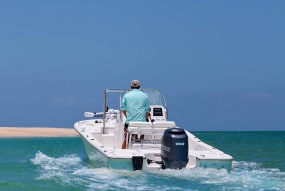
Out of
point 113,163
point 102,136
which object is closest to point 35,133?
point 102,136

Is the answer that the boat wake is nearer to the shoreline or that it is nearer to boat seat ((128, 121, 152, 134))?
boat seat ((128, 121, 152, 134))

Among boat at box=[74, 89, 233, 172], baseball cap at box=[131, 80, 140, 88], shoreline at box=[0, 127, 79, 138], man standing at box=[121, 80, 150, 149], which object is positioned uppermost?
baseball cap at box=[131, 80, 140, 88]

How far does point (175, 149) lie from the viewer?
875 cm

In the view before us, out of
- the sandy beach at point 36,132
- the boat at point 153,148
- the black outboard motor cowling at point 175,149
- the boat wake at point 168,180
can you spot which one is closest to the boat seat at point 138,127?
the boat at point 153,148

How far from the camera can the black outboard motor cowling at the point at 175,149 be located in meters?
8.76

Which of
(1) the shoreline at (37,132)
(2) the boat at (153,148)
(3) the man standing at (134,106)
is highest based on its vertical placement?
(3) the man standing at (134,106)

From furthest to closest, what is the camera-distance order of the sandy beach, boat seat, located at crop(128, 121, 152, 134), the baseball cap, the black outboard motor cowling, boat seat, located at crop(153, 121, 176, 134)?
the sandy beach, the baseball cap, boat seat, located at crop(153, 121, 176, 134), boat seat, located at crop(128, 121, 152, 134), the black outboard motor cowling

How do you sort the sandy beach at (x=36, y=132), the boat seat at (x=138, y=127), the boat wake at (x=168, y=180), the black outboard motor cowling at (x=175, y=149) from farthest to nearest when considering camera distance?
the sandy beach at (x=36, y=132)
the boat seat at (x=138, y=127)
the black outboard motor cowling at (x=175, y=149)
the boat wake at (x=168, y=180)

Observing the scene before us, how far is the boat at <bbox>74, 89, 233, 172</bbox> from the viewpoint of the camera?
884 cm

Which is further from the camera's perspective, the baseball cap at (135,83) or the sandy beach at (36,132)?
the sandy beach at (36,132)

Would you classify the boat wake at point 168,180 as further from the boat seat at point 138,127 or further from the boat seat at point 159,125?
the boat seat at point 159,125

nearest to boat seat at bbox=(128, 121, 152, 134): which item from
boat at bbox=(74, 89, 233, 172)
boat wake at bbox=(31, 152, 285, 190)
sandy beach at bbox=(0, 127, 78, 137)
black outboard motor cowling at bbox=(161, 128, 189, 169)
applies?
boat at bbox=(74, 89, 233, 172)

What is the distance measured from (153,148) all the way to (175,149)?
2.09 m

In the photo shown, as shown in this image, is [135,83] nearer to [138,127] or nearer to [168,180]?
[138,127]
